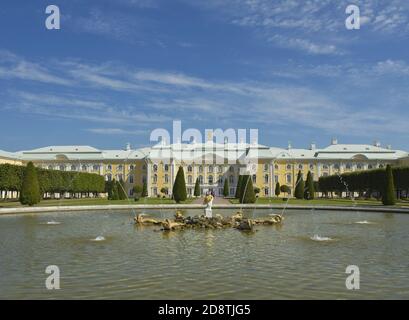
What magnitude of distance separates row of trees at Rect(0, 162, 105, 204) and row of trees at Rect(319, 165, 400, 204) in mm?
28981

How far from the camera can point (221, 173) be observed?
256 ft

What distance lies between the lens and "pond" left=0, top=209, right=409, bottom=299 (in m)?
8.25

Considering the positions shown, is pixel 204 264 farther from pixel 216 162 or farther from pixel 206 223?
pixel 216 162

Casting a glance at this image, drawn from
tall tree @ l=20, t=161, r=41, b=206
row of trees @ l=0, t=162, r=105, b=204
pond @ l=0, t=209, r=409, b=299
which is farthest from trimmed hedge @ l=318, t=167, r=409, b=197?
row of trees @ l=0, t=162, r=105, b=204

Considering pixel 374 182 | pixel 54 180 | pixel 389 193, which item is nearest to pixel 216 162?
pixel 54 180

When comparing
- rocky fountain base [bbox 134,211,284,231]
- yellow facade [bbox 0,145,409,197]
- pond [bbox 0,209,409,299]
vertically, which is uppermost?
yellow facade [bbox 0,145,409,197]

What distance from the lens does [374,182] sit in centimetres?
5025

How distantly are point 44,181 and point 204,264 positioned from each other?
44.4 metres

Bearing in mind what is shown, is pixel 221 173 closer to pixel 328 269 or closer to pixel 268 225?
pixel 268 225

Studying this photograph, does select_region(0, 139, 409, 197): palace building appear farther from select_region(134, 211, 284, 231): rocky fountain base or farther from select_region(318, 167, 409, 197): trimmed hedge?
select_region(134, 211, 284, 231): rocky fountain base

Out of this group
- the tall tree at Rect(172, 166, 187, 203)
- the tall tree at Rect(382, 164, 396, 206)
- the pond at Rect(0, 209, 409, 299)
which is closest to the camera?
the pond at Rect(0, 209, 409, 299)

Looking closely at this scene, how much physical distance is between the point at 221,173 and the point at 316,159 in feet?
58.2

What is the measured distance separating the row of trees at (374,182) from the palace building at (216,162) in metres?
10.5
